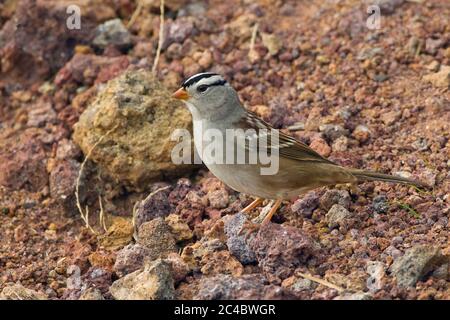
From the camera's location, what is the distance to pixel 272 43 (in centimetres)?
823

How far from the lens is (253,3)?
8.91 metres

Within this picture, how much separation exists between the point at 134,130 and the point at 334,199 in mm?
1893

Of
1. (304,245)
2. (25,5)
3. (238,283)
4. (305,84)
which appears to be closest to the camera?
(238,283)

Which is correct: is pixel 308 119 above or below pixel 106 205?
above

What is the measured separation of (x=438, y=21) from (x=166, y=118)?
9.68 ft

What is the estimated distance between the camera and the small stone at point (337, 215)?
6.00 metres

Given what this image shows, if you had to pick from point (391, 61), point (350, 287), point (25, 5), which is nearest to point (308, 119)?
point (391, 61)

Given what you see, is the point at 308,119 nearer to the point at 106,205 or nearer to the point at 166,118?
the point at 166,118

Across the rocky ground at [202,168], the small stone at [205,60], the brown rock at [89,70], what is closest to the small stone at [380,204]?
the rocky ground at [202,168]

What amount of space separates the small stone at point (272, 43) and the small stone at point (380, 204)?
2.38 meters

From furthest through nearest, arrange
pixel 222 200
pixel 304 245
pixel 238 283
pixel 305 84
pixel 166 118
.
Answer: pixel 305 84 < pixel 166 118 < pixel 222 200 < pixel 304 245 < pixel 238 283

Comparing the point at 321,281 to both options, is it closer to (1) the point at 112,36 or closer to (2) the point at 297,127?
(2) the point at 297,127

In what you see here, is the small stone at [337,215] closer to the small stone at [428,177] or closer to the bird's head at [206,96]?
the small stone at [428,177]

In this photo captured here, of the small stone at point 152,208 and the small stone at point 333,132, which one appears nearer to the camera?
the small stone at point 152,208
